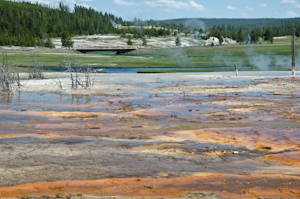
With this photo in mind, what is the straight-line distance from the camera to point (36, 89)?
2852 cm

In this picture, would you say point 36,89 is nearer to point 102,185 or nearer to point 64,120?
point 64,120

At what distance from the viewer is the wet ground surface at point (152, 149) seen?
25.2 feet

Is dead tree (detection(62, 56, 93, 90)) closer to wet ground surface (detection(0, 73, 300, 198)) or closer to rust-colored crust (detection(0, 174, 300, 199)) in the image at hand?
wet ground surface (detection(0, 73, 300, 198))

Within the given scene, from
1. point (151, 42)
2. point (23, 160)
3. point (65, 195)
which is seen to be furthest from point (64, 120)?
point (151, 42)

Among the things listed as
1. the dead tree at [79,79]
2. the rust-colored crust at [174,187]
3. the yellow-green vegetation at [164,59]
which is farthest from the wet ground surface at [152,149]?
the yellow-green vegetation at [164,59]

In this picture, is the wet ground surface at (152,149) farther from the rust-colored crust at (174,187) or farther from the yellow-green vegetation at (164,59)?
the yellow-green vegetation at (164,59)

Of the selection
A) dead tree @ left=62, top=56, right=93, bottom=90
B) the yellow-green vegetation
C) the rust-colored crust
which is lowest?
the rust-colored crust

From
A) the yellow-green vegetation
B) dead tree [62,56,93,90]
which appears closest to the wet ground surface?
dead tree [62,56,93,90]

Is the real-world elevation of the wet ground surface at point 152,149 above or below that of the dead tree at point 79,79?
below

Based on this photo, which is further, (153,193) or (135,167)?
(135,167)

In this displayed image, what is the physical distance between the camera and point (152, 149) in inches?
423

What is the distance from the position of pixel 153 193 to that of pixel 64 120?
9.66 metres

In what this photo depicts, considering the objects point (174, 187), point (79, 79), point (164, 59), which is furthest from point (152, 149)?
point (164, 59)

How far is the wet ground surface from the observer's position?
7695 millimetres
